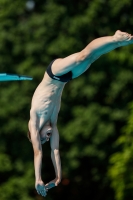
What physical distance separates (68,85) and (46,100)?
10.4 m

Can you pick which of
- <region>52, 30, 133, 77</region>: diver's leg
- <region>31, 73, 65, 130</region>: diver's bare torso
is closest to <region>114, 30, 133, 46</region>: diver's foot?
<region>52, 30, 133, 77</region>: diver's leg

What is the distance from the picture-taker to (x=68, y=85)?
1995 centimetres

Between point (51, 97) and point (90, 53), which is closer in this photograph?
point (90, 53)

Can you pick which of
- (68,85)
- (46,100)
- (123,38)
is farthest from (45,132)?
(68,85)

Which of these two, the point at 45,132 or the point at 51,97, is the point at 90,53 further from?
the point at 45,132

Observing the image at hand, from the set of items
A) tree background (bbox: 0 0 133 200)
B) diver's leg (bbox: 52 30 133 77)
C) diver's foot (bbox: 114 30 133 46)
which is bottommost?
tree background (bbox: 0 0 133 200)

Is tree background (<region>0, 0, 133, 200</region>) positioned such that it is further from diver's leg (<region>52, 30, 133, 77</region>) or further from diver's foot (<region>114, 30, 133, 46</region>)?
diver's foot (<region>114, 30, 133, 46</region>)

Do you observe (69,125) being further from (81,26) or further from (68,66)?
(68,66)

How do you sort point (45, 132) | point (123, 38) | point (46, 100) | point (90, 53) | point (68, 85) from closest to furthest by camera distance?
1. point (123, 38)
2. point (90, 53)
3. point (46, 100)
4. point (45, 132)
5. point (68, 85)

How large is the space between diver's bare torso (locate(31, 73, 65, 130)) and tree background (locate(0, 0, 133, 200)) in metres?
9.60

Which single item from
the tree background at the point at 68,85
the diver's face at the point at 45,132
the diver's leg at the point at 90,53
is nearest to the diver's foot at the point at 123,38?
the diver's leg at the point at 90,53

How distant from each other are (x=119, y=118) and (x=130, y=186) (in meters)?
3.68

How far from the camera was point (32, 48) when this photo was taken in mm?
19562

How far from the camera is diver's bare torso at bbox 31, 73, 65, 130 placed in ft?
31.1
